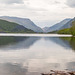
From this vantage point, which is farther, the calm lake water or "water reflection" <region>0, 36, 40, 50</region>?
"water reflection" <region>0, 36, 40, 50</region>

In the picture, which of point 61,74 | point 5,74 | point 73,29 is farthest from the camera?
point 73,29

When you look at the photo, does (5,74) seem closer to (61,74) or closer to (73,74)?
(61,74)

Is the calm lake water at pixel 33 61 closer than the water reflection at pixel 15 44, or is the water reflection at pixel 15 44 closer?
the calm lake water at pixel 33 61

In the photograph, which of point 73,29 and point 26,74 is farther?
point 73,29

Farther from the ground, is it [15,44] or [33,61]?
[33,61]

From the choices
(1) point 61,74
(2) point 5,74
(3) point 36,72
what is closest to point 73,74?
(1) point 61,74

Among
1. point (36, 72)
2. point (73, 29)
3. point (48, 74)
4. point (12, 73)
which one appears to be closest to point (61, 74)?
point (48, 74)

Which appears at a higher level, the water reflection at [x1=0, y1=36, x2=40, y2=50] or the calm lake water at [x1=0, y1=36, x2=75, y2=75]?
the calm lake water at [x1=0, y1=36, x2=75, y2=75]

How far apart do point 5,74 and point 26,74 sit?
3.65 meters

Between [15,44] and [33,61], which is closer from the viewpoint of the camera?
[33,61]

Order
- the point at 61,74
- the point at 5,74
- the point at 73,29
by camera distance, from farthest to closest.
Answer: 1. the point at 73,29
2. the point at 5,74
3. the point at 61,74

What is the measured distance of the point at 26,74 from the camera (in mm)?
31031

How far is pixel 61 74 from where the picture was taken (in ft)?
93.8

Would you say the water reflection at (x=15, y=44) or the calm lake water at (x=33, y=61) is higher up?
the calm lake water at (x=33, y=61)
